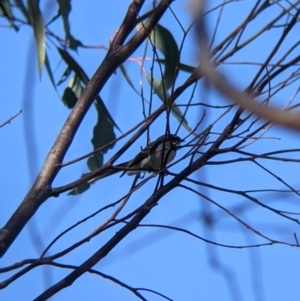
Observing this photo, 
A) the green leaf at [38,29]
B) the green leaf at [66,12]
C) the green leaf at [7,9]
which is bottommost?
the green leaf at [38,29]

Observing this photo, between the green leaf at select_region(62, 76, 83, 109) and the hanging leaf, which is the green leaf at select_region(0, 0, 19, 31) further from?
the green leaf at select_region(62, 76, 83, 109)

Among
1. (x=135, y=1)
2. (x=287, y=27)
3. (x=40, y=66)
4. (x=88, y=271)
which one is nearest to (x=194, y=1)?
(x=287, y=27)

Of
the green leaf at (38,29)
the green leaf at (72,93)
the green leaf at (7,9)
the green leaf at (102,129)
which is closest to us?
the green leaf at (38,29)

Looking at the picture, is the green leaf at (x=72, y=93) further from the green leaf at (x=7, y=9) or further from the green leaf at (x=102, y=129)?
the green leaf at (x=7, y=9)

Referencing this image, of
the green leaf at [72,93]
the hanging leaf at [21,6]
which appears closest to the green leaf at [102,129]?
A: the green leaf at [72,93]

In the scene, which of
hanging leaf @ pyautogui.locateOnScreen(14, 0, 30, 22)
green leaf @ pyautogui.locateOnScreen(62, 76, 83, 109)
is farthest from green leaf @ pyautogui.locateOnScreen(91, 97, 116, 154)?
hanging leaf @ pyautogui.locateOnScreen(14, 0, 30, 22)

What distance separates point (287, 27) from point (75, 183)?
0.71 meters

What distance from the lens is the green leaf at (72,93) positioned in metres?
3.01

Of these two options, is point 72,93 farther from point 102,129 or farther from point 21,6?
point 21,6

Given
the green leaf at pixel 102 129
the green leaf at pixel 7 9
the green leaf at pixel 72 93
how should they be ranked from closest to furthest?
the green leaf at pixel 7 9
the green leaf at pixel 102 129
the green leaf at pixel 72 93

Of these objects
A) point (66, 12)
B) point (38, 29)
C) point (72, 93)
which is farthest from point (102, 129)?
point (38, 29)

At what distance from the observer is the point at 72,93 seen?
3031 mm

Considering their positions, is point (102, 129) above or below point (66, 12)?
below

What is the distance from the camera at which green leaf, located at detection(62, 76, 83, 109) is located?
3.01m
